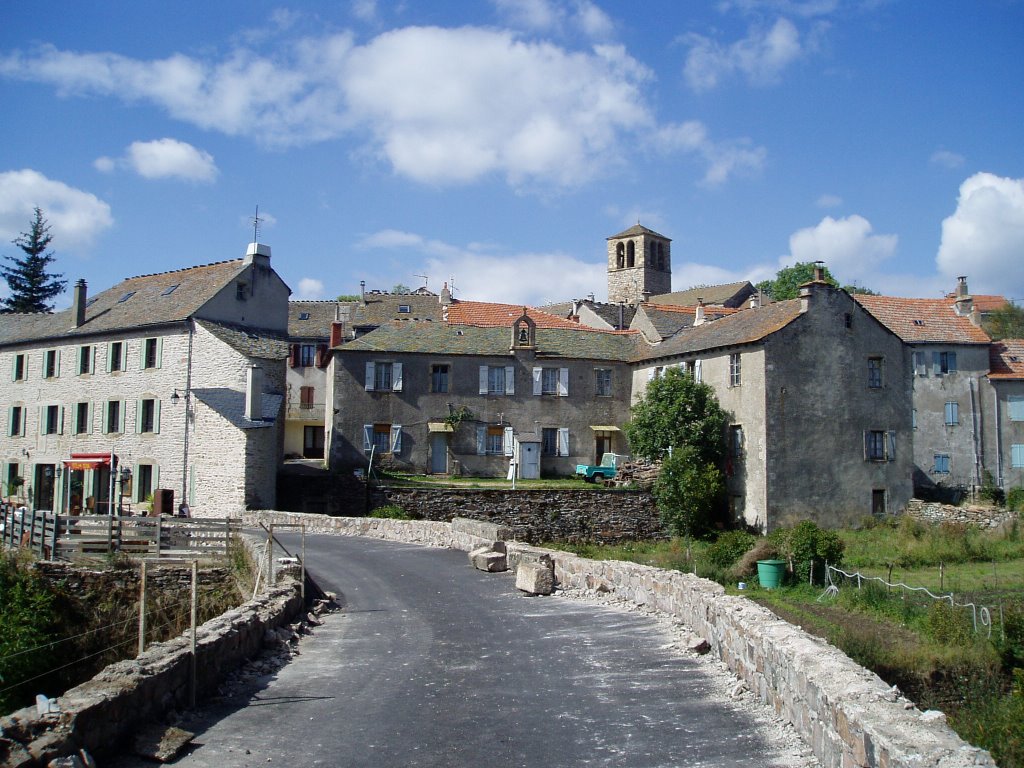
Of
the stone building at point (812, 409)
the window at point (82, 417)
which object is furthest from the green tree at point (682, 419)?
the window at point (82, 417)

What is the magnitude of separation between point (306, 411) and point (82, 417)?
43.9ft

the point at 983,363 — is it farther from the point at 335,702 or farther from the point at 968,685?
the point at 335,702

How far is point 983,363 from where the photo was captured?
41.4m

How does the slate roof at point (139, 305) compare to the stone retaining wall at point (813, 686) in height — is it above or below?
above

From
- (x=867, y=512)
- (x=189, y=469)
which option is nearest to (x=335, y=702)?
(x=189, y=469)

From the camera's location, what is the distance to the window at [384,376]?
39.2m

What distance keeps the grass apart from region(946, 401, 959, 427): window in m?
8.80

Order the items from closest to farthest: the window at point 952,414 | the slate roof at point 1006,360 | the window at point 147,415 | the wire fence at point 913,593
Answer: the wire fence at point 913,593 → the window at point 147,415 → the window at point 952,414 → the slate roof at point 1006,360

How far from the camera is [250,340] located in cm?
3666

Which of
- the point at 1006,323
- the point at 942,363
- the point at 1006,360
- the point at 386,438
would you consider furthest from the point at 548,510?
the point at 1006,323

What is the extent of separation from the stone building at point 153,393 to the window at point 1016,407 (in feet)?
111

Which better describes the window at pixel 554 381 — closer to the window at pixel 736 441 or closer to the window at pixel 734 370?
the window at pixel 734 370

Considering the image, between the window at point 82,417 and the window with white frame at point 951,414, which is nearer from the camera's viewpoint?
the window at point 82,417

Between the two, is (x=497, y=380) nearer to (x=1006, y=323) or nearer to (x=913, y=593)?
(x=913, y=593)
